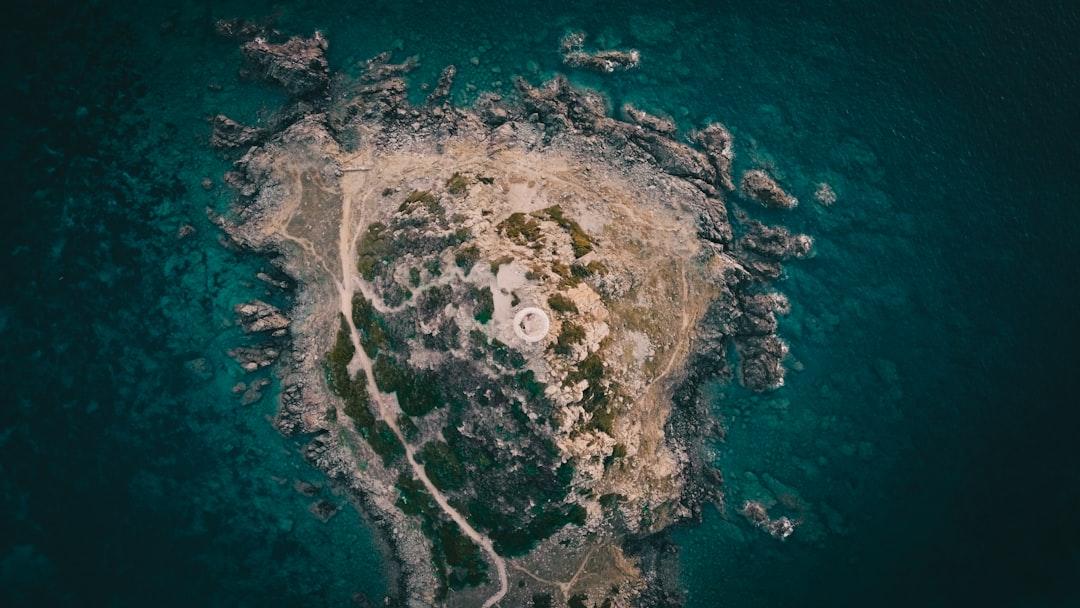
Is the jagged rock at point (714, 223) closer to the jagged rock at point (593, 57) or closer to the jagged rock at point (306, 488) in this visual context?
the jagged rock at point (593, 57)

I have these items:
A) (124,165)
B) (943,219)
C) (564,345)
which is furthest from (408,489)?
(943,219)

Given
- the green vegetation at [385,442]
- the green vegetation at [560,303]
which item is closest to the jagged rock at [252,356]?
the green vegetation at [385,442]

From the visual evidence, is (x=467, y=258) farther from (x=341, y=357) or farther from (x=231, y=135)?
(x=231, y=135)

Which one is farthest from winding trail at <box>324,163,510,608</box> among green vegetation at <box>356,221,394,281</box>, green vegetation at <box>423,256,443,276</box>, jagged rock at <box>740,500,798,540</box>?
jagged rock at <box>740,500,798,540</box>

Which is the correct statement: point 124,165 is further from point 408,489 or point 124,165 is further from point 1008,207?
point 1008,207

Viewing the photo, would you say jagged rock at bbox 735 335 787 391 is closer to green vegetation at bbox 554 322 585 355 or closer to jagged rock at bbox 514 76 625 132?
green vegetation at bbox 554 322 585 355
